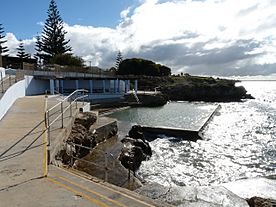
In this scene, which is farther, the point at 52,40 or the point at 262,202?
the point at 52,40

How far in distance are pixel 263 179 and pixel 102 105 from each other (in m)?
27.4

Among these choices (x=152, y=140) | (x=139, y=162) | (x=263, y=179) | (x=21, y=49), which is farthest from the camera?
(x=21, y=49)

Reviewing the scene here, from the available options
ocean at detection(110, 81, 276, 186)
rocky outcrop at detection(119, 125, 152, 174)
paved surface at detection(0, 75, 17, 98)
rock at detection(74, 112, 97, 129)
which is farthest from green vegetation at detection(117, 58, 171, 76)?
rocky outcrop at detection(119, 125, 152, 174)

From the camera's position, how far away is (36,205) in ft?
17.6

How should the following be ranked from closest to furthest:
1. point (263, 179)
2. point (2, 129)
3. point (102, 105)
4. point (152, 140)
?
point (2, 129) < point (263, 179) < point (152, 140) < point (102, 105)

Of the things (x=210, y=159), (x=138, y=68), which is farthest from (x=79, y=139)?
(x=138, y=68)

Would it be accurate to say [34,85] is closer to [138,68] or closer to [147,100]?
[147,100]

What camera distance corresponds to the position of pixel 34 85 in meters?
32.6

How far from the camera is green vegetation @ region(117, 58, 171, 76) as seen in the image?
78625 millimetres

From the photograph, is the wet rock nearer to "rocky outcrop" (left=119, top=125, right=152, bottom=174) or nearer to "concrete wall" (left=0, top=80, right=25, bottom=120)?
"rocky outcrop" (left=119, top=125, right=152, bottom=174)

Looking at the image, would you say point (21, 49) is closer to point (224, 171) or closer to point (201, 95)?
point (201, 95)

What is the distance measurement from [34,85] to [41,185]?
92.6ft

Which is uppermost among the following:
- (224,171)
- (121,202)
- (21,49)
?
(21,49)

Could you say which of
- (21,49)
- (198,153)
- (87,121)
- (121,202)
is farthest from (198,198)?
(21,49)
